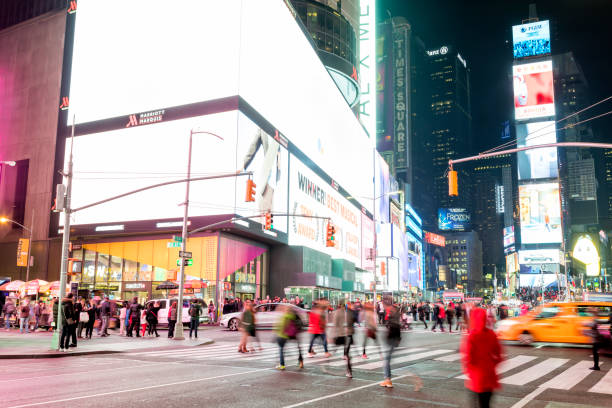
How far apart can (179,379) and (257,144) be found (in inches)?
1424

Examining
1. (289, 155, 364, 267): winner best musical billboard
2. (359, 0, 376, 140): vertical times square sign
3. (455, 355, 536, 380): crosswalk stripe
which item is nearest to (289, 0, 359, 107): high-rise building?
(359, 0, 376, 140): vertical times square sign

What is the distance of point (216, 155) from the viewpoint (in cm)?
4316

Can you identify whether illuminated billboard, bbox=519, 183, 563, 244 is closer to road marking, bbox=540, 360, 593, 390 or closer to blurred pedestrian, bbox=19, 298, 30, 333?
blurred pedestrian, bbox=19, 298, 30, 333

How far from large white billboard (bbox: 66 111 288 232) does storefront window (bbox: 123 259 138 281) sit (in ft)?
12.9

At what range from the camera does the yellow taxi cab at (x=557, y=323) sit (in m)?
19.9

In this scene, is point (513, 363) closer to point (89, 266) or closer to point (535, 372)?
point (535, 372)

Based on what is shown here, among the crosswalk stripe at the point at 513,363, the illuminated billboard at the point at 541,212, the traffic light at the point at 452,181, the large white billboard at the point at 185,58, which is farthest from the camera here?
the illuminated billboard at the point at 541,212

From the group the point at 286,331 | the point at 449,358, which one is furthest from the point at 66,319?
the point at 449,358

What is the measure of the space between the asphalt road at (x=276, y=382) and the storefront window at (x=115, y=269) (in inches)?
1215

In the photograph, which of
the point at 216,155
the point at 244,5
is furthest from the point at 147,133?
the point at 244,5

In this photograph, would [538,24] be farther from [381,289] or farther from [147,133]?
[147,133]

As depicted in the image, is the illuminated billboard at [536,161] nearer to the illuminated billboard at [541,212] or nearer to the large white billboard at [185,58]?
the illuminated billboard at [541,212]

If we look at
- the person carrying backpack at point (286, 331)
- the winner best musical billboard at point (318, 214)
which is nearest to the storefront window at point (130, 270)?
the winner best musical billboard at point (318, 214)

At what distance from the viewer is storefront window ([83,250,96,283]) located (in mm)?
47844
